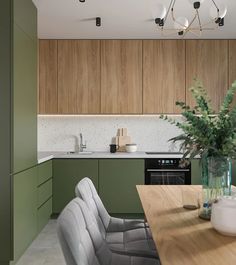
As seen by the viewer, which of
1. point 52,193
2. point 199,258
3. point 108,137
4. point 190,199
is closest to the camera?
point 199,258

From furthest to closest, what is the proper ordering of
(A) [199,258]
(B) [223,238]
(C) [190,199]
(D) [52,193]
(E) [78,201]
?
1. (D) [52,193]
2. (C) [190,199]
3. (E) [78,201]
4. (B) [223,238]
5. (A) [199,258]

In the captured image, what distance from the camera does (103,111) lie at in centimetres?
437

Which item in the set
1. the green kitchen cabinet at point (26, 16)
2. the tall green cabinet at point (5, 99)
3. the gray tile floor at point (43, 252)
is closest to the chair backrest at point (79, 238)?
the tall green cabinet at point (5, 99)

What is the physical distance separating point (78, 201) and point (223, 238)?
674 millimetres

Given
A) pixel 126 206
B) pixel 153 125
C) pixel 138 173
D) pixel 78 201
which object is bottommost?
pixel 126 206

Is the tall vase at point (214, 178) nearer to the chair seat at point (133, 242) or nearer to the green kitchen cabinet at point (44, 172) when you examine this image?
the chair seat at point (133, 242)

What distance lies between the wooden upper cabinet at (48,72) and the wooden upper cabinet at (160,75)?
1.29 meters

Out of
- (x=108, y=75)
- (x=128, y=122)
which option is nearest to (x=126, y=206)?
(x=128, y=122)

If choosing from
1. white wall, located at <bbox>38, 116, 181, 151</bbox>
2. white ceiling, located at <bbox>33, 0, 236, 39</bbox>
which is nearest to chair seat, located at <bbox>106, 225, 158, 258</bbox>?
white ceiling, located at <bbox>33, 0, 236, 39</bbox>

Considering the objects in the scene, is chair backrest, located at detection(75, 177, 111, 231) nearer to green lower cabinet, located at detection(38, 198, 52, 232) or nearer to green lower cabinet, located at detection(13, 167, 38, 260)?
green lower cabinet, located at detection(13, 167, 38, 260)

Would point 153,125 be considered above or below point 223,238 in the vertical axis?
above

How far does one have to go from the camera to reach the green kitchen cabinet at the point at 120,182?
406cm

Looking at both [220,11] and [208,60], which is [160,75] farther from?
[220,11]

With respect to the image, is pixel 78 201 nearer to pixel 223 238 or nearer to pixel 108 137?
pixel 223 238
